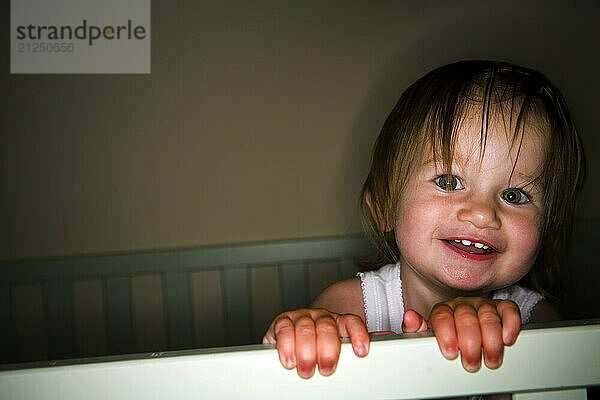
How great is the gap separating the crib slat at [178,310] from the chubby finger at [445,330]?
947mm

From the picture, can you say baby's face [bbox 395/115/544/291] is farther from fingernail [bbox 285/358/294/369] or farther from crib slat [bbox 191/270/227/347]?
crib slat [bbox 191/270/227/347]

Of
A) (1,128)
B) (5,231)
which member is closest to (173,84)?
(1,128)

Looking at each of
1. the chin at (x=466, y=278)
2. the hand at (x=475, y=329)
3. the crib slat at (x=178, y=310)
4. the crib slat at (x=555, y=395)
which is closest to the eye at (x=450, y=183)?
the chin at (x=466, y=278)

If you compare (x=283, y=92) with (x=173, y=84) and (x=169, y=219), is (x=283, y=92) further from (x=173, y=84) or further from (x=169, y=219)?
(x=169, y=219)

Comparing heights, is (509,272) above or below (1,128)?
below

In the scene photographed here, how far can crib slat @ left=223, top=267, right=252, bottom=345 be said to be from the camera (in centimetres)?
142

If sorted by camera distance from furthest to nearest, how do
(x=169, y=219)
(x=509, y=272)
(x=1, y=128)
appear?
(x=169, y=219) → (x=1, y=128) → (x=509, y=272)

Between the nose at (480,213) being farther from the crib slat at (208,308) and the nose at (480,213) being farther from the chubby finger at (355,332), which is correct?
the crib slat at (208,308)

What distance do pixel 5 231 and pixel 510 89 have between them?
3.88ft

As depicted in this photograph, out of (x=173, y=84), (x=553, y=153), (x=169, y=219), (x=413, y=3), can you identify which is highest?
(x=413, y=3)

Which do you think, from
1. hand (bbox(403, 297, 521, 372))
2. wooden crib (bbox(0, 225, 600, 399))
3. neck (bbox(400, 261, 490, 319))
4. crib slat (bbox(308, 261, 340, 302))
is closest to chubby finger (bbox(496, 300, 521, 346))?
hand (bbox(403, 297, 521, 372))

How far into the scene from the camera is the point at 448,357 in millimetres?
469

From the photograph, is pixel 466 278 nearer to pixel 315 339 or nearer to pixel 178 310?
pixel 315 339

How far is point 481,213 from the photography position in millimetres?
773
